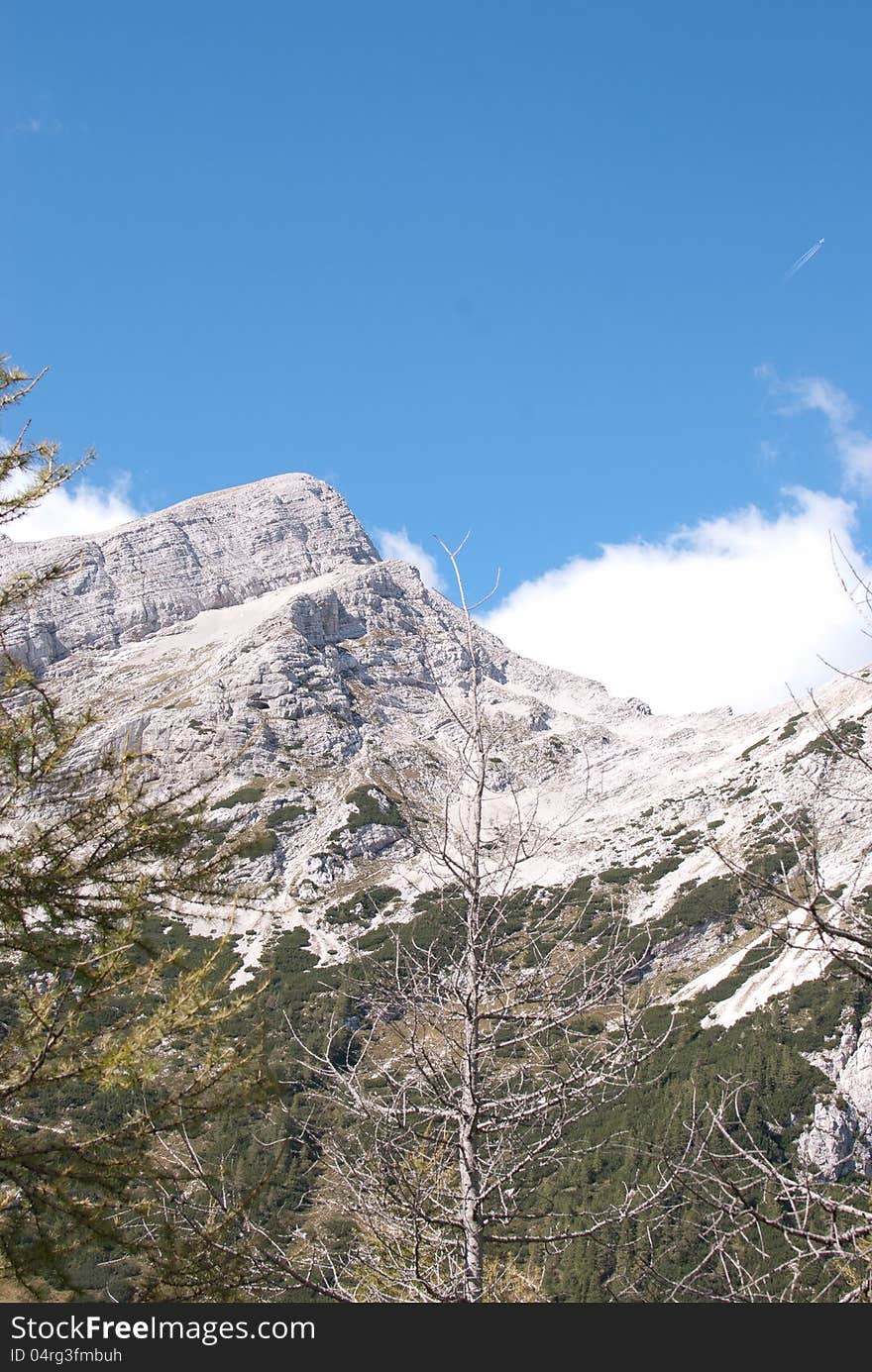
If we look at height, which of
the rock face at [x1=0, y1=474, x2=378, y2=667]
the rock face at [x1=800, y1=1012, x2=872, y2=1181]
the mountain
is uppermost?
the rock face at [x1=0, y1=474, x2=378, y2=667]

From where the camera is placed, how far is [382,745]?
13100 cm

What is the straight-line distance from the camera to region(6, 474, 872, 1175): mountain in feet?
150

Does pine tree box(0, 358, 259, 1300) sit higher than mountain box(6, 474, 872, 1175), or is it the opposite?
mountain box(6, 474, 872, 1175)

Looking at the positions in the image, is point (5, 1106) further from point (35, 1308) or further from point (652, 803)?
point (652, 803)

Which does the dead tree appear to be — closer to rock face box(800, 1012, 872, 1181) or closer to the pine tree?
the pine tree

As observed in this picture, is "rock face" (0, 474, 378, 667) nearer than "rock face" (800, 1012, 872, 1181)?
No

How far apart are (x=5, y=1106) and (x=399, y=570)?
18770 centimetres

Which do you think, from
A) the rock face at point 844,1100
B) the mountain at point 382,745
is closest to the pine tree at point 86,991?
the mountain at point 382,745

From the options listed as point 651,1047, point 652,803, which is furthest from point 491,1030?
point 652,803

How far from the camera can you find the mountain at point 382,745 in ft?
150

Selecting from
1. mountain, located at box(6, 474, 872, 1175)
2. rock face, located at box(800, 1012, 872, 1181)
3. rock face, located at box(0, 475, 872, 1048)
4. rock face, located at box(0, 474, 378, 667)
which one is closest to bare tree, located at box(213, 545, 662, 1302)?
mountain, located at box(6, 474, 872, 1175)

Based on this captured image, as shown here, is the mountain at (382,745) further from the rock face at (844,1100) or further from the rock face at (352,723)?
the rock face at (352,723)

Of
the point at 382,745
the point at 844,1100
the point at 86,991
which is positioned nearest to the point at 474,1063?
the point at 86,991

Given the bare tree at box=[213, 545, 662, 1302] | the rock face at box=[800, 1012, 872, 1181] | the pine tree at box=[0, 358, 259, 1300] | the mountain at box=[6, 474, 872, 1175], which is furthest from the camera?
the mountain at box=[6, 474, 872, 1175]
